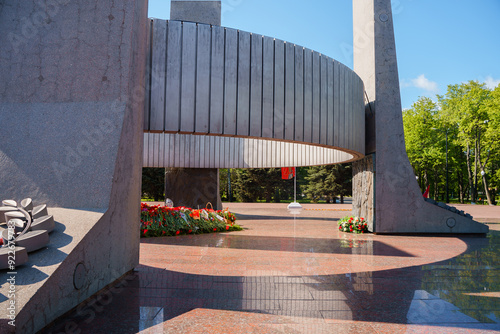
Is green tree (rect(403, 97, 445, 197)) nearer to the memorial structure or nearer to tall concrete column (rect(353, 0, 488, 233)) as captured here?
tall concrete column (rect(353, 0, 488, 233))

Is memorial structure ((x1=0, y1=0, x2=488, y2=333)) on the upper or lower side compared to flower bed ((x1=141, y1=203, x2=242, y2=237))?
upper

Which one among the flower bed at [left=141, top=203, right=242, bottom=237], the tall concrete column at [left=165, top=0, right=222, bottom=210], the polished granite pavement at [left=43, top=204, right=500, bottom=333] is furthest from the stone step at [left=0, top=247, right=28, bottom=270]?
the tall concrete column at [left=165, top=0, right=222, bottom=210]

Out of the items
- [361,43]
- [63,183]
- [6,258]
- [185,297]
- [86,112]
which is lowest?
[185,297]

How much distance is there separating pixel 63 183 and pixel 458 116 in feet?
160

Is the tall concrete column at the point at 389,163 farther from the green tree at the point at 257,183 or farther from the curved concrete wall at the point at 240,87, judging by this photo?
the green tree at the point at 257,183

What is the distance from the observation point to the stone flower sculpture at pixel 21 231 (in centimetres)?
351

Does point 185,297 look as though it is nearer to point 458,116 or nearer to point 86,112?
point 86,112

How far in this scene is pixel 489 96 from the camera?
43312mm

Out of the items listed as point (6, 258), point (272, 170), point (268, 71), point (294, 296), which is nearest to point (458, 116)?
point (272, 170)

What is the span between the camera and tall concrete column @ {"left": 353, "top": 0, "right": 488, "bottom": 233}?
40.5ft

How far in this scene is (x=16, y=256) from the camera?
3518 mm

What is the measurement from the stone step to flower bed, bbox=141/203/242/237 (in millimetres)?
7850

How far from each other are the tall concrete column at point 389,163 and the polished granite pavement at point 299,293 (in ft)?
10.1

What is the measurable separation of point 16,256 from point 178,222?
8809 mm
